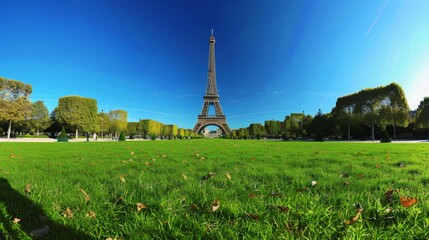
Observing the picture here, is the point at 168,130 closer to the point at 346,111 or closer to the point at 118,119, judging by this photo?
the point at 118,119

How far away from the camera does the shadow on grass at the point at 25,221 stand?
2.44 m

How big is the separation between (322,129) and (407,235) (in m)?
69.9

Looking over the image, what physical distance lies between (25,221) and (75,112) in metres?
60.1

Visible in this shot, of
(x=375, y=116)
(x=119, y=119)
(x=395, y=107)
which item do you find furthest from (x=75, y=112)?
(x=395, y=107)

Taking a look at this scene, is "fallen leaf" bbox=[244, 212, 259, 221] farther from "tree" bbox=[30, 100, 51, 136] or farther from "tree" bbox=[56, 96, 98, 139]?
"tree" bbox=[30, 100, 51, 136]

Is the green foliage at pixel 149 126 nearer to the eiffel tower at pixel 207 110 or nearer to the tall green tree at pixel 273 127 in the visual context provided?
the eiffel tower at pixel 207 110

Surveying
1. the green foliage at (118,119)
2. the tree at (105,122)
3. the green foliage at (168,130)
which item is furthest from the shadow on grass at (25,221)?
the green foliage at (168,130)

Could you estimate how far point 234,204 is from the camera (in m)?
2.80

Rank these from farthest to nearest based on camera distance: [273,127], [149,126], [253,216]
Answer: [273,127] → [149,126] → [253,216]

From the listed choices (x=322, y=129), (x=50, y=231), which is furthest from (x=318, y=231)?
(x=322, y=129)

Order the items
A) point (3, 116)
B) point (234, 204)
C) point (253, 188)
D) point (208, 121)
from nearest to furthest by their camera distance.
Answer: point (234, 204) → point (253, 188) → point (3, 116) → point (208, 121)

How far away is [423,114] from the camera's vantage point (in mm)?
50438

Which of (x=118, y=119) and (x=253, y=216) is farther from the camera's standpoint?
(x=118, y=119)

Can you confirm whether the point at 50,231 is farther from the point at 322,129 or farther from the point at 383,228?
the point at 322,129
